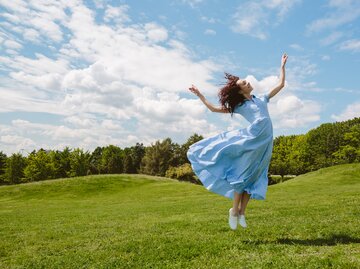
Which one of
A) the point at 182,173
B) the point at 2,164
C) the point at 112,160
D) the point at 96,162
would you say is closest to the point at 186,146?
the point at 182,173

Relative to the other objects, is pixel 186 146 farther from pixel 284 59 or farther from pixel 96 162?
pixel 284 59

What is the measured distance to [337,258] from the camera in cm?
568

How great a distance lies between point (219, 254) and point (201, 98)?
3.92m

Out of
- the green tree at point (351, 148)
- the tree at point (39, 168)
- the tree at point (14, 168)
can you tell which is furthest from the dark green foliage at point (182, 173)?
the tree at point (14, 168)

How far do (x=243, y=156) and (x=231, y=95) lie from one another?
4.89 ft

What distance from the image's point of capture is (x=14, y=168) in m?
81.9

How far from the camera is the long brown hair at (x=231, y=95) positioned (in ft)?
26.8

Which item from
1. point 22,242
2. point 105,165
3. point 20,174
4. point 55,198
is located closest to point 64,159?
point 20,174

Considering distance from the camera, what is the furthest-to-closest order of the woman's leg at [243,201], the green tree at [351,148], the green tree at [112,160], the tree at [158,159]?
1. the green tree at [112,160]
2. the tree at [158,159]
3. the green tree at [351,148]
4. the woman's leg at [243,201]

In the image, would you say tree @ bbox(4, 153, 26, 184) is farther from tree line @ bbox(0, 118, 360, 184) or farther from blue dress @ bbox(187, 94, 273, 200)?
blue dress @ bbox(187, 94, 273, 200)

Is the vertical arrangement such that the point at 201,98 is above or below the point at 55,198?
above

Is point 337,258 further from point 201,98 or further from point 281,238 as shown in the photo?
point 201,98

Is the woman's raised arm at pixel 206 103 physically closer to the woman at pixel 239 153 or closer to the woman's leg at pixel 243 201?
the woman at pixel 239 153

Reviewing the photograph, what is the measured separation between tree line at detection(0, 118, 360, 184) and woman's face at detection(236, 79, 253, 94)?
7163 cm
